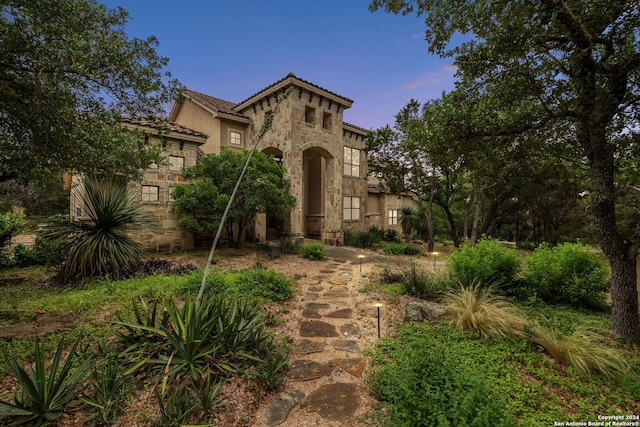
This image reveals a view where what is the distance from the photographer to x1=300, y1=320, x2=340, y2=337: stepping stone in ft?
12.9

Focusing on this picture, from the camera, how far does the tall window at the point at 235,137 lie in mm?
12624

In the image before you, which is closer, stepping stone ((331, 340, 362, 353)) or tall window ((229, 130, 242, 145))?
stepping stone ((331, 340, 362, 353))

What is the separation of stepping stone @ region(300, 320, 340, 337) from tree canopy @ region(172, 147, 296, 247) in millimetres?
5306

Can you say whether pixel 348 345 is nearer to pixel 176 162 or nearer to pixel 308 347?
pixel 308 347

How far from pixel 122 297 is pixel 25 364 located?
202cm

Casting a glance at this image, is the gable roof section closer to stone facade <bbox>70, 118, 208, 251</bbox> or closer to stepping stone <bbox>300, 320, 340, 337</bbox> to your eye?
stone facade <bbox>70, 118, 208, 251</bbox>

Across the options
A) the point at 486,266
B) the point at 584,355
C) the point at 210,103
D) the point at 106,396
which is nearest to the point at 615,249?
the point at 584,355

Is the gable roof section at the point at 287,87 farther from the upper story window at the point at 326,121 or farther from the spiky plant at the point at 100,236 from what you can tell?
the spiky plant at the point at 100,236

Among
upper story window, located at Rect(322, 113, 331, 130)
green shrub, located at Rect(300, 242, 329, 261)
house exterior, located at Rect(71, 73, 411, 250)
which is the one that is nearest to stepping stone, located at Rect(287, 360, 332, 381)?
green shrub, located at Rect(300, 242, 329, 261)

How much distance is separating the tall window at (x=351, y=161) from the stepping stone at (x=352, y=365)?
12.9 meters

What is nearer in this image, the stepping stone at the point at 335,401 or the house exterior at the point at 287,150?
the stepping stone at the point at 335,401

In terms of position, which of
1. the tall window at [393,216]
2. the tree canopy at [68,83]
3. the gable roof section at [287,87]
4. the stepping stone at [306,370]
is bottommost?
the stepping stone at [306,370]

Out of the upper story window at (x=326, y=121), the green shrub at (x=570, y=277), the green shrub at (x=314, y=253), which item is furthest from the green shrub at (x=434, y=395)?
the upper story window at (x=326, y=121)

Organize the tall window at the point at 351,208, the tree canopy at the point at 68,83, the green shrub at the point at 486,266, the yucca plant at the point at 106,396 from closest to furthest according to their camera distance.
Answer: the yucca plant at the point at 106,396 → the tree canopy at the point at 68,83 → the green shrub at the point at 486,266 → the tall window at the point at 351,208
